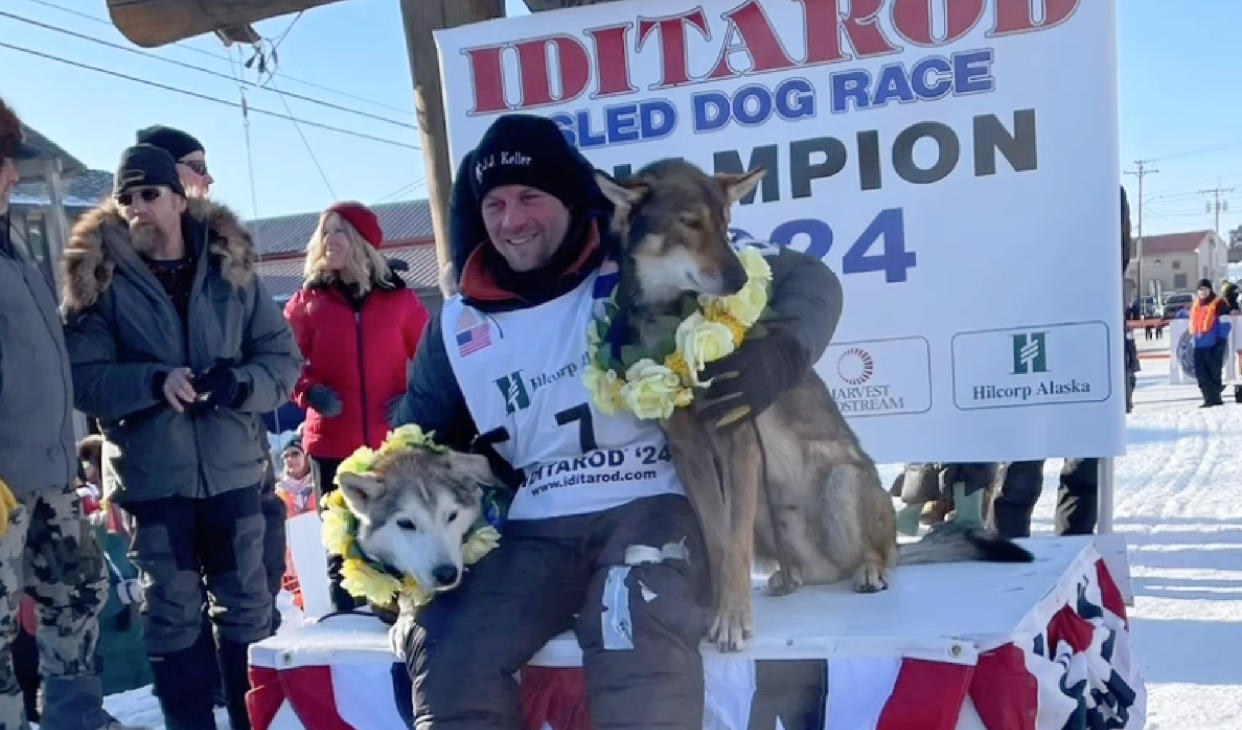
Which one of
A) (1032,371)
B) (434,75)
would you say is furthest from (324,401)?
(1032,371)

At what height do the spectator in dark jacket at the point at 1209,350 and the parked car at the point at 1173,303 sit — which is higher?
the spectator in dark jacket at the point at 1209,350

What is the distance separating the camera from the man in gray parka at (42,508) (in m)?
2.43

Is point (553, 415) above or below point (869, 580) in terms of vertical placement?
above

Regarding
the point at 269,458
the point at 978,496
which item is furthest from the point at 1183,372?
the point at 269,458

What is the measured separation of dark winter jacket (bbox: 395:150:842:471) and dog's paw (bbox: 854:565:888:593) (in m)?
0.55

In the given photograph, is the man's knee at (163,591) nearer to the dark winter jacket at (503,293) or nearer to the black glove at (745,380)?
the dark winter jacket at (503,293)

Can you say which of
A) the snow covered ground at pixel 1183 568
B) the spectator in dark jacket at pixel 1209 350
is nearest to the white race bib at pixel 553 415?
the snow covered ground at pixel 1183 568

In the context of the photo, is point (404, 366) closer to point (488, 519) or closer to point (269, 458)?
point (269, 458)

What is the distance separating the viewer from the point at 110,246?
111 inches

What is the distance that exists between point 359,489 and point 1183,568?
422 centimetres

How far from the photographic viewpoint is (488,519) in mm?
2252

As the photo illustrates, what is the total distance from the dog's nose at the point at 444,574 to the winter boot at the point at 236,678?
4.03 feet

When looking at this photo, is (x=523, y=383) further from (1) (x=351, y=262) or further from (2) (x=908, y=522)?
(2) (x=908, y=522)

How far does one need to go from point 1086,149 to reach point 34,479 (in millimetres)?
3235
